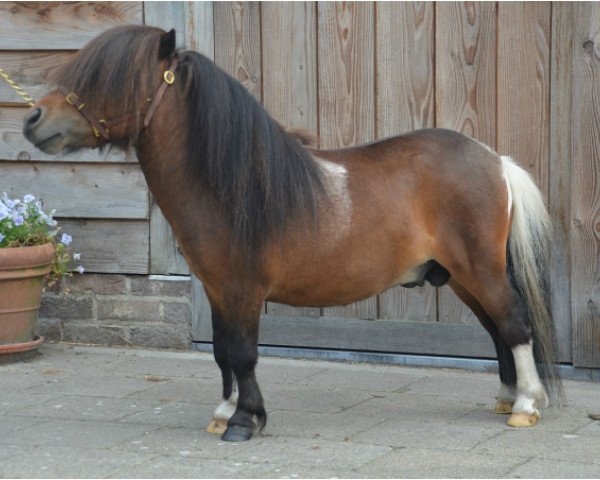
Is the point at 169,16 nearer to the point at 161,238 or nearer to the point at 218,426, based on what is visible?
the point at 161,238

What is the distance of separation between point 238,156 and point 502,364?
157 centimetres

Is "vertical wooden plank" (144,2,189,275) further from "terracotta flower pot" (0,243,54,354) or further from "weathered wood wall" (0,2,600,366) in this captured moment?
"terracotta flower pot" (0,243,54,354)


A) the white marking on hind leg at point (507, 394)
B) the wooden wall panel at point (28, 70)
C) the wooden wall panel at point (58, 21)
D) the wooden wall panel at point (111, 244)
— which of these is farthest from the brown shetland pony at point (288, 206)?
the wooden wall panel at point (28, 70)

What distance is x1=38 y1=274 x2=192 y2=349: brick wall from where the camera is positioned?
20.4ft

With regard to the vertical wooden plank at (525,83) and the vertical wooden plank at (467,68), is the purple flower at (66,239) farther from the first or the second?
the vertical wooden plank at (525,83)

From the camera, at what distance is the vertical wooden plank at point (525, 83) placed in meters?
5.33

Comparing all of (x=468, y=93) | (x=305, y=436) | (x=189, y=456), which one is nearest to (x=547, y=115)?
(x=468, y=93)

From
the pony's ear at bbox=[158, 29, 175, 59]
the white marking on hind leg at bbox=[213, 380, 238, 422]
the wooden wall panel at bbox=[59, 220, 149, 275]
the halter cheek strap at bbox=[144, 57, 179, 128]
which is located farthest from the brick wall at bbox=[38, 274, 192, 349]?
the pony's ear at bbox=[158, 29, 175, 59]

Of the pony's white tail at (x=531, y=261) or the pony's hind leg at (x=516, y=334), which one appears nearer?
the pony's hind leg at (x=516, y=334)

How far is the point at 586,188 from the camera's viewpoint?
17.2 ft

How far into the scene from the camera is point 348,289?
451cm

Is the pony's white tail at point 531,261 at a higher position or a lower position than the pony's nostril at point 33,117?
lower

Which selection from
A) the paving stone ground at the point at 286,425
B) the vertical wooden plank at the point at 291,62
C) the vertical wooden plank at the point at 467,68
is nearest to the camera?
the paving stone ground at the point at 286,425

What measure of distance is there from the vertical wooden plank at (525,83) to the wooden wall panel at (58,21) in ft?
7.14
